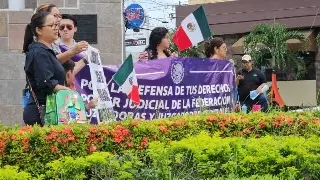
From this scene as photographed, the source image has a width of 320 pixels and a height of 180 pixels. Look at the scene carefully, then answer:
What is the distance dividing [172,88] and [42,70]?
7.50 feet

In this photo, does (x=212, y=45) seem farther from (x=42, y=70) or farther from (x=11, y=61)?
(x=42, y=70)

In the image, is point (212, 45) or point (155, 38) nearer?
point (155, 38)

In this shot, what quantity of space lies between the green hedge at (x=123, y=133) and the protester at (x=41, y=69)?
0.60 m

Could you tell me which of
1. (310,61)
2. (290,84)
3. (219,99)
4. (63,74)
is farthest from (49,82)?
(310,61)

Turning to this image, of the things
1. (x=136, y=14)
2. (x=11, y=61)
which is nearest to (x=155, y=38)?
(x=11, y=61)

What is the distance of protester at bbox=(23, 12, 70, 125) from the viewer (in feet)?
18.1

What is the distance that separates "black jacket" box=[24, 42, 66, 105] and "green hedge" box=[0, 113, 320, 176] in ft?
2.01

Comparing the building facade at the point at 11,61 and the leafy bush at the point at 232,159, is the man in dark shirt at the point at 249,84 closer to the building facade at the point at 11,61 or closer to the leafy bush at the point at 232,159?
the building facade at the point at 11,61

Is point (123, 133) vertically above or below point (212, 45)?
below

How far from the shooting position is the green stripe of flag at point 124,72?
6703 mm

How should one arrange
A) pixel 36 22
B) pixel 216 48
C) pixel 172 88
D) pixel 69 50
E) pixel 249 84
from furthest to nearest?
1. pixel 249 84
2. pixel 216 48
3. pixel 172 88
4. pixel 69 50
5. pixel 36 22

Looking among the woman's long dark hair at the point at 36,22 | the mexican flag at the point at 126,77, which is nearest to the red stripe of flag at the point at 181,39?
the mexican flag at the point at 126,77

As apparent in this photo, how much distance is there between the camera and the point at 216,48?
8.55m

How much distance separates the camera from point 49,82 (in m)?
5.48
